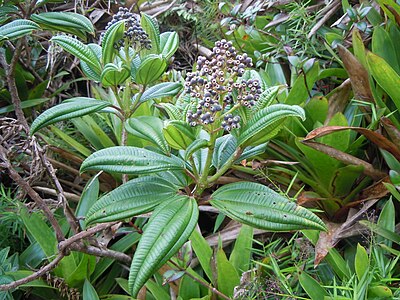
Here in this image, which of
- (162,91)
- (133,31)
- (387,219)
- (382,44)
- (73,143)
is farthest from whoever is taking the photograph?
(73,143)

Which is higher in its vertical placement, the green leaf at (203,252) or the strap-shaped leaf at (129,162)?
the strap-shaped leaf at (129,162)

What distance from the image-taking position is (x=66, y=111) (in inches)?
44.1

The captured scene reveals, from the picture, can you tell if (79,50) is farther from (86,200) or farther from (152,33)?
(86,200)

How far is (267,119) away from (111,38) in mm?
407

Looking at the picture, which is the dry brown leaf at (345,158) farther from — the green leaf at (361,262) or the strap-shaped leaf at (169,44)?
the strap-shaped leaf at (169,44)

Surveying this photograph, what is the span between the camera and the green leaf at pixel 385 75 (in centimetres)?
150

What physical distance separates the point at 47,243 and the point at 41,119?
545 mm

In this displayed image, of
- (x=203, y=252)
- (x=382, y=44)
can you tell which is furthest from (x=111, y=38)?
(x=382, y=44)

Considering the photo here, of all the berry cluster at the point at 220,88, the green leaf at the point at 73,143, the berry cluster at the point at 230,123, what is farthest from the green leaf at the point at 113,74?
the green leaf at the point at 73,143

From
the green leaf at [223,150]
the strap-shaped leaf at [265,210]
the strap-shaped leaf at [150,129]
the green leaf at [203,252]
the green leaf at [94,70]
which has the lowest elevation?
the green leaf at [203,252]

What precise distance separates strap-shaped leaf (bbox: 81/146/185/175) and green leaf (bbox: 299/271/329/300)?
46 cm

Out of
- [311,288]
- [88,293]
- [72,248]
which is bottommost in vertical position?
[88,293]

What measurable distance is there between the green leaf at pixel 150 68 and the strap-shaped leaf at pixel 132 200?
0.25 metres

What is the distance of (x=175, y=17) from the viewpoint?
102 inches
